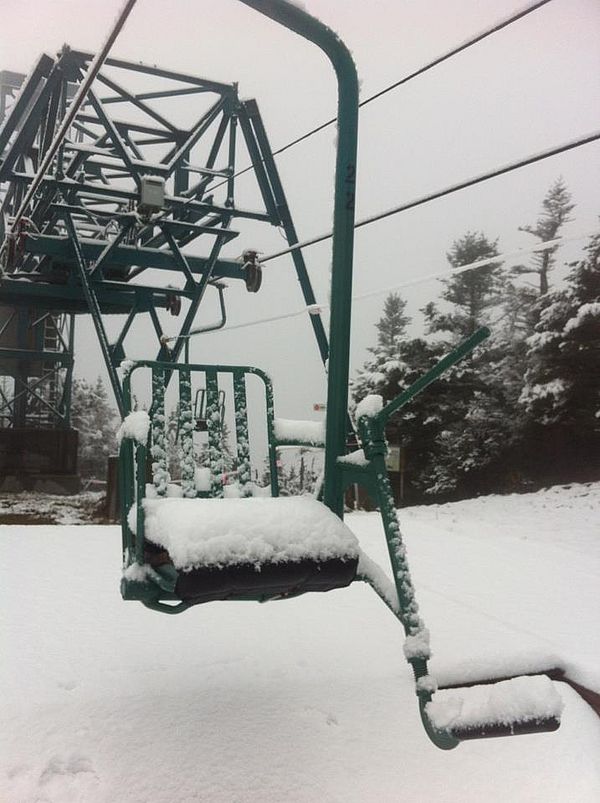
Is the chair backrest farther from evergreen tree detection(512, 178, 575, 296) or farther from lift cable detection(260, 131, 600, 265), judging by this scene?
evergreen tree detection(512, 178, 575, 296)

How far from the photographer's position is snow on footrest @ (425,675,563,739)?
39.0 inches

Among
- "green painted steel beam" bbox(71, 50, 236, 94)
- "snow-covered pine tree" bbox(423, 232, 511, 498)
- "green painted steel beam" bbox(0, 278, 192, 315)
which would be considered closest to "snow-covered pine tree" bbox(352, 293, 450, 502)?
"snow-covered pine tree" bbox(423, 232, 511, 498)

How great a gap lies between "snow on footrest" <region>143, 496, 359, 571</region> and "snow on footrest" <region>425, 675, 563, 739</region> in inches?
11.8

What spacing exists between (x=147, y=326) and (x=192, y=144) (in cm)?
164

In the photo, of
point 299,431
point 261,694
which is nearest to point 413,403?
point 261,694

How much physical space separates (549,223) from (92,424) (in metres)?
23.6

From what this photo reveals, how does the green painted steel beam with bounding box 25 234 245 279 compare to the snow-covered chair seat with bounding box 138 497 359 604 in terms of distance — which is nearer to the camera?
the snow-covered chair seat with bounding box 138 497 359 604

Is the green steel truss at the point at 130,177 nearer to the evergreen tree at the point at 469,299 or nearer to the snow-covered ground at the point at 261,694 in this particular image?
the snow-covered ground at the point at 261,694

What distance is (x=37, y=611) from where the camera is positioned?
2.52 meters

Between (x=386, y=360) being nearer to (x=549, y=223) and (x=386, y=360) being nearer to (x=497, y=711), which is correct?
(x=549, y=223)

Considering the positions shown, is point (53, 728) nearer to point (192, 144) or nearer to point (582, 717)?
point (582, 717)

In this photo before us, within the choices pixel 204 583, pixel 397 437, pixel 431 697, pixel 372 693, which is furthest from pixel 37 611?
pixel 397 437

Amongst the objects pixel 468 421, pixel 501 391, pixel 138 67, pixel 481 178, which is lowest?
pixel 468 421

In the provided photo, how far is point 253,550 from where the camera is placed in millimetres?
1087
